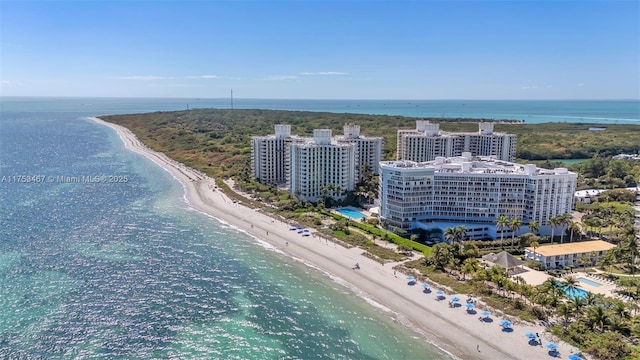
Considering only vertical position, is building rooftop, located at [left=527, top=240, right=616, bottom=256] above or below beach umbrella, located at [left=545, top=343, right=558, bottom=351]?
above

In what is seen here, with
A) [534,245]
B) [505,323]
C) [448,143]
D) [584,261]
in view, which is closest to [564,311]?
[505,323]

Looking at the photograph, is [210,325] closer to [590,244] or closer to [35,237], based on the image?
[35,237]

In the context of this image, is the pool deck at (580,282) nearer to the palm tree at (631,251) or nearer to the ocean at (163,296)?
the palm tree at (631,251)

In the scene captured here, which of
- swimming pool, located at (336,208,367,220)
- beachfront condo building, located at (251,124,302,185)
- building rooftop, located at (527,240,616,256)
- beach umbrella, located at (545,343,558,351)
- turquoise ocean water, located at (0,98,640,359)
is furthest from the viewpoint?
beachfront condo building, located at (251,124,302,185)

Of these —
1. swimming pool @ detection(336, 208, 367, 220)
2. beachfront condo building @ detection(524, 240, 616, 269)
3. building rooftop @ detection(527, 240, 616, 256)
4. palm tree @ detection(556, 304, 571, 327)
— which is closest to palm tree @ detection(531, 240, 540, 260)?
beachfront condo building @ detection(524, 240, 616, 269)

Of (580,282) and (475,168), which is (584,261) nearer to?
(580,282)

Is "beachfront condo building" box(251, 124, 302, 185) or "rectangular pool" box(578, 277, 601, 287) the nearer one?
"rectangular pool" box(578, 277, 601, 287)

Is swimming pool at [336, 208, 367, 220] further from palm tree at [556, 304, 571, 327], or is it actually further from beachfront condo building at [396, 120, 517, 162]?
palm tree at [556, 304, 571, 327]
